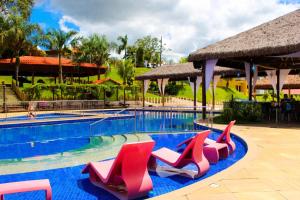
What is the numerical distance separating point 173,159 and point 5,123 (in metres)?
11.7

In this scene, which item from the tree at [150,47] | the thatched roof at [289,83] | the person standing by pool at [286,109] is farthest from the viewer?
the tree at [150,47]

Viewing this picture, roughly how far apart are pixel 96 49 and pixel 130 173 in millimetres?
35586

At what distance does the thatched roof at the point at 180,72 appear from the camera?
23.1m

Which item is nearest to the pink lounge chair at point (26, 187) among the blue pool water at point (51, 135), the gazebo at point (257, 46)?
the blue pool water at point (51, 135)

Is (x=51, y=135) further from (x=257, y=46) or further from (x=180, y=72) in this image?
(x=180, y=72)

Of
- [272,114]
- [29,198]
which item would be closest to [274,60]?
[272,114]

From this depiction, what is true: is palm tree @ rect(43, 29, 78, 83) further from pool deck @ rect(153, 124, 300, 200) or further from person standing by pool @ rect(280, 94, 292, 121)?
pool deck @ rect(153, 124, 300, 200)

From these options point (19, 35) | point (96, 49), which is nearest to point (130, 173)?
point (19, 35)

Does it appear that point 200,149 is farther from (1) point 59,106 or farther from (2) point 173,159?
(1) point 59,106

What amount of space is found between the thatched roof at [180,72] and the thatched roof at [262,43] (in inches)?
266

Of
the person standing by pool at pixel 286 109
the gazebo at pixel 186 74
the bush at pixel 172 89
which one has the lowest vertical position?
the person standing by pool at pixel 286 109

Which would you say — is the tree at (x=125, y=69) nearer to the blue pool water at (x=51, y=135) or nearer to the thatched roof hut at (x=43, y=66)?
the thatched roof hut at (x=43, y=66)

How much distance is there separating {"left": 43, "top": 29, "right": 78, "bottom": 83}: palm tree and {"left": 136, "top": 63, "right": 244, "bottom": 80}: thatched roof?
1104 centimetres

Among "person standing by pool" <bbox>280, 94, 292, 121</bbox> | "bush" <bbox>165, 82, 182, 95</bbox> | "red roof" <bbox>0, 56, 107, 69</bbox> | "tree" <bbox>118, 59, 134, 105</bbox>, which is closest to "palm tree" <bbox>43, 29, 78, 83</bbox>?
"red roof" <bbox>0, 56, 107, 69</bbox>
